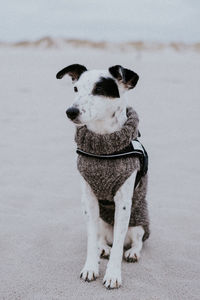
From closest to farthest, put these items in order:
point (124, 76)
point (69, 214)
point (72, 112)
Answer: point (72, 112), point (124, 76), point (69, 214)

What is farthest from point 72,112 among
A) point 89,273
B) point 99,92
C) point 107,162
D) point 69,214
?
point 69,214

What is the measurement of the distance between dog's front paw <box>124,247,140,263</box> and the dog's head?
42.1 inches

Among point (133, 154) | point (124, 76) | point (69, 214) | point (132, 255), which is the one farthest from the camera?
point (69, 214)

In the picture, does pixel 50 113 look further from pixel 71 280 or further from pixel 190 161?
pixel 71 280

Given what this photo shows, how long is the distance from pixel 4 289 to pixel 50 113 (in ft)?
20.8

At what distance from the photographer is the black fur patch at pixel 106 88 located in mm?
2629

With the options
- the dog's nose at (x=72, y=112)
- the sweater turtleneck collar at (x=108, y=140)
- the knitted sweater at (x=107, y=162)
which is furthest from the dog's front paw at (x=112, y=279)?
the dog's nose at (x=72, y=112)

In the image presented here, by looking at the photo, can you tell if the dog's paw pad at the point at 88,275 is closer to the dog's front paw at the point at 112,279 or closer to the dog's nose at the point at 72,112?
the dog's front paw at the point at 112,279

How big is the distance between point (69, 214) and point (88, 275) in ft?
3.81

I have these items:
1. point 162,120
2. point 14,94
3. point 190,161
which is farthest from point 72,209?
point 14,94

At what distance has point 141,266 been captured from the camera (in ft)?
9.64

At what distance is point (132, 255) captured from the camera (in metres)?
3.02

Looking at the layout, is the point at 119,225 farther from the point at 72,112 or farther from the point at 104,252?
the point at 72,112

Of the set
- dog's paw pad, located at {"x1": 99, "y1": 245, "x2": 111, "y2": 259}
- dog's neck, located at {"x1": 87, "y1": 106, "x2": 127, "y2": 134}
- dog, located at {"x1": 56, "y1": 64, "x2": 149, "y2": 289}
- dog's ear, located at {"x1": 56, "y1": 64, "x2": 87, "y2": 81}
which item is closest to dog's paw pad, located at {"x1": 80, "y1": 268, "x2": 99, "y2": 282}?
dog, located at {"x1": 56, "y1": 64, "x2": 149, "y2": 289}
